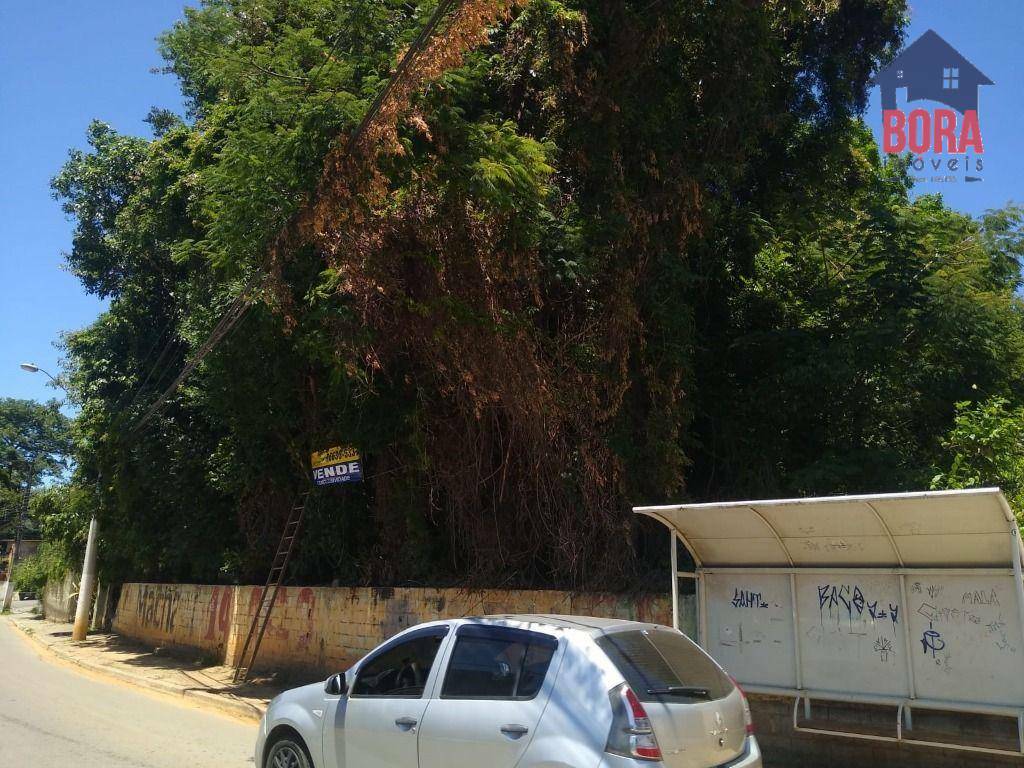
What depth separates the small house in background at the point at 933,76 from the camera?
50.4ft

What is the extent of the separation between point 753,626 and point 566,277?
4546 millimetres

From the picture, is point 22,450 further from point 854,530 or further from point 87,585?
point 854,530

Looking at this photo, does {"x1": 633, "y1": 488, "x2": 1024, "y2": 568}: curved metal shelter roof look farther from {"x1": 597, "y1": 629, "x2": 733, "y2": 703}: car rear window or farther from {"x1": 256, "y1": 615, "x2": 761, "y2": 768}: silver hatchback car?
{"x1": 256, "y1": 615, "x2": 761, "y2": 768}: silver hatchback car

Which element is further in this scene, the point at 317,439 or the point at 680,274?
the point at 317,439

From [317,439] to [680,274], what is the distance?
690cm

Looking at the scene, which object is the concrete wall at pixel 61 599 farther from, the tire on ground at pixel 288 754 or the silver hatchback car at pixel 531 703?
the silver hatchback car at pixel 531 703

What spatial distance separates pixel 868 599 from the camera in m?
7.51

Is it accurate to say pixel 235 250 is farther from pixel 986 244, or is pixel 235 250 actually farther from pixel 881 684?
pixel 986 244

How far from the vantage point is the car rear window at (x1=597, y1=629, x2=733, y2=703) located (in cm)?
468

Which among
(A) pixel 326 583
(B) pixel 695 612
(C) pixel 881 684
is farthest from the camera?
(A) pixel 326 583

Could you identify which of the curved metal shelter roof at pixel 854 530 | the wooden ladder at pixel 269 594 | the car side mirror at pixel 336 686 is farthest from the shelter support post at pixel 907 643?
the wooden ladder at pixel 269 594

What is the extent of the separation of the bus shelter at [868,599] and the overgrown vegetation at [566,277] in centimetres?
193

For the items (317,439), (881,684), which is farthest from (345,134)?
(881,684)

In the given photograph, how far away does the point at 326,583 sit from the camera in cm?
1440
